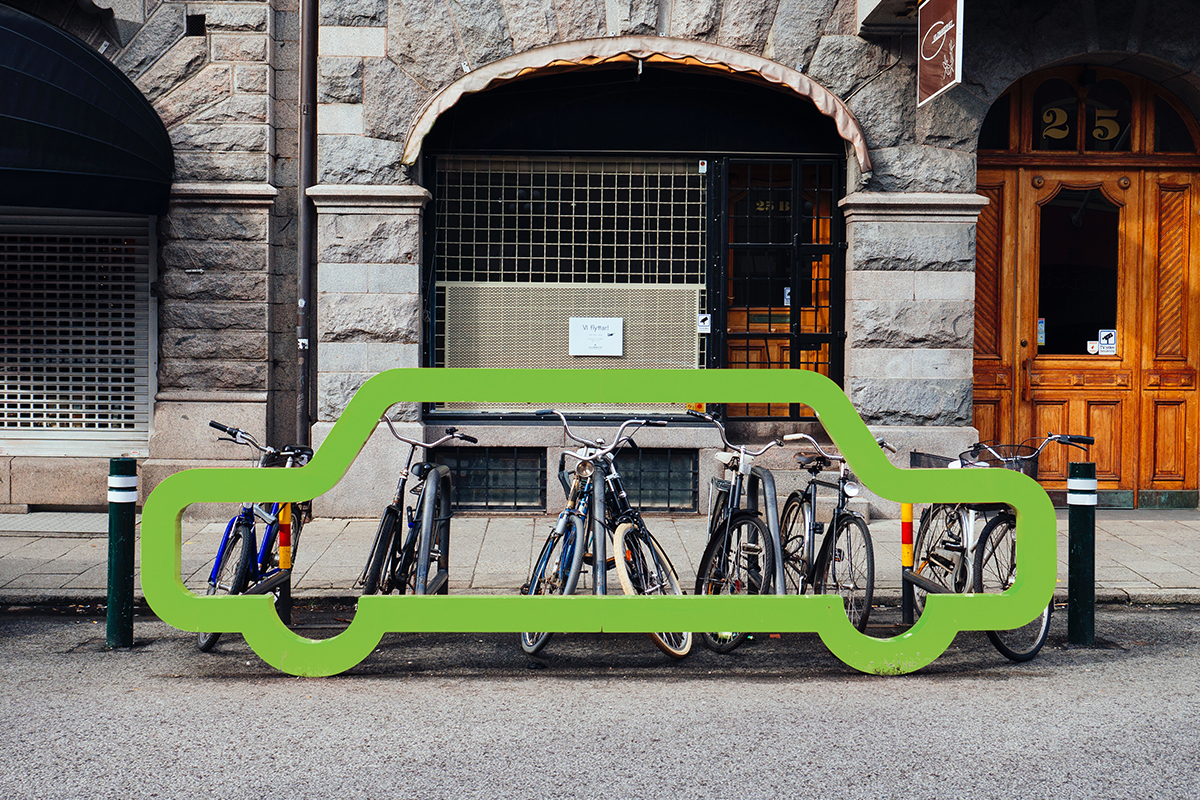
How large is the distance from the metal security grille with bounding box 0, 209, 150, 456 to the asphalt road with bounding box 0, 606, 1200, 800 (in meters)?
4.02

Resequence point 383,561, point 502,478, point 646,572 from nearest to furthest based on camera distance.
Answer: point 646,572, point 383,561, point 502,478

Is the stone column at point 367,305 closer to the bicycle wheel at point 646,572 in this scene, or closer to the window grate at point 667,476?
the window grate at point 667,476

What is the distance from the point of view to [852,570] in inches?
213

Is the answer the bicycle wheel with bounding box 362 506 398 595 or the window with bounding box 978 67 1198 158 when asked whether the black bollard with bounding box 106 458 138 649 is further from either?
the window with bounding box 978 67 1198 158

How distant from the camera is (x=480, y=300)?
927 cm

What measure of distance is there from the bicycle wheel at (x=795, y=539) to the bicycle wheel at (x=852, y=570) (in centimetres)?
16

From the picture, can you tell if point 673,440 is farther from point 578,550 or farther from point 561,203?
point 578,550

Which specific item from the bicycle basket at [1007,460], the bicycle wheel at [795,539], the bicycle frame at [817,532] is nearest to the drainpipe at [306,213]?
the bicycle wheel at [795,539]

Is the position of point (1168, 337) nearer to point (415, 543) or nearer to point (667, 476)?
point (667, 476)

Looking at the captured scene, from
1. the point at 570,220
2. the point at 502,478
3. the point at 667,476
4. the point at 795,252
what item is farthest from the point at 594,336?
the point at 795,252

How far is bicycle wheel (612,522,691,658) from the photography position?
5086 mm

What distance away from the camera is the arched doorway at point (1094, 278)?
955cm

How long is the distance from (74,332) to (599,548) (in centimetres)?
667

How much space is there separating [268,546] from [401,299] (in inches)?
148
